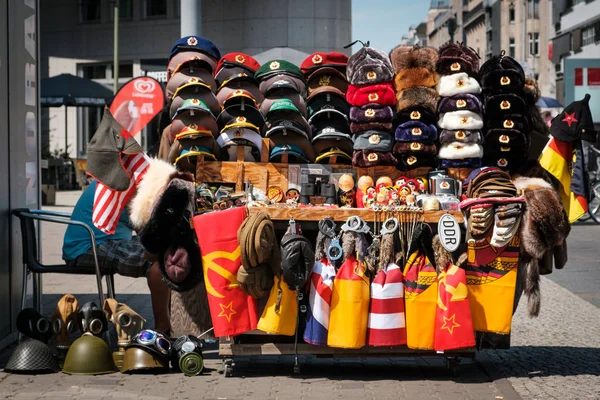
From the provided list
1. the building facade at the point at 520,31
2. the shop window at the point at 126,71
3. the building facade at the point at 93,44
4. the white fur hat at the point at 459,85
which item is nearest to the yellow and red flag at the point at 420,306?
the white fur hat at the point at 459,85

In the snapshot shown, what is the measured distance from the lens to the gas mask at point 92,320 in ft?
23.1

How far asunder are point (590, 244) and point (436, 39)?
Answer: 133672mm

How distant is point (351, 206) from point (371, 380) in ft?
4.34

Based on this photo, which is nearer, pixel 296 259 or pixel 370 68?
pixel 296 259

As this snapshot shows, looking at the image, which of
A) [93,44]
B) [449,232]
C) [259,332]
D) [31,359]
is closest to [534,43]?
[93,44]

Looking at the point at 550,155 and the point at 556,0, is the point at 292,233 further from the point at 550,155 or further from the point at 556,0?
the point at 556,0

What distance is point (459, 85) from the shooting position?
7.42 metres

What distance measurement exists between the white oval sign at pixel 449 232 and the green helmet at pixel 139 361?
2.14 meters

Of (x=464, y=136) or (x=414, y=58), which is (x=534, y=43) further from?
(x=464, y=136)

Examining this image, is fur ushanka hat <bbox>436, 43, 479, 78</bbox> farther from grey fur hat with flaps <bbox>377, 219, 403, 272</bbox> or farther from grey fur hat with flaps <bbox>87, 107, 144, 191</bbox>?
grey fur hat with flaps <bbox>87, 107, 144, 191</bbox>

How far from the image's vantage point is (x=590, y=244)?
16.3 metres

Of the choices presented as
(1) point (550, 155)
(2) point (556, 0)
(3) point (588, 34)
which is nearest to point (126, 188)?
(1) point (550, 155)

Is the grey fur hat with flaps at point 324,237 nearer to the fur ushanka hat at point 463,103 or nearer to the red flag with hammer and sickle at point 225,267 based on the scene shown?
the red flag with hammer and sickle at point 225,267

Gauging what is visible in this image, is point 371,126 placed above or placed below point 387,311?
above
